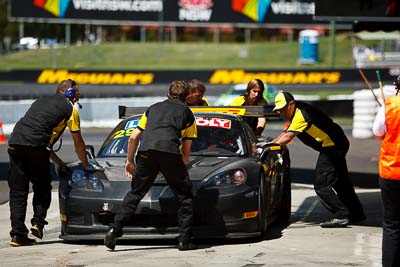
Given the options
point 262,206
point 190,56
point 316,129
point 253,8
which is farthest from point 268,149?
point 190,56

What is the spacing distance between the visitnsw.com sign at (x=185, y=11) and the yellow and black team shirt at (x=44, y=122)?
1426 inches

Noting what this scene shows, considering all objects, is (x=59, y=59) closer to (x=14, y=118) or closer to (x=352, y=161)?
(x=14, y=118)

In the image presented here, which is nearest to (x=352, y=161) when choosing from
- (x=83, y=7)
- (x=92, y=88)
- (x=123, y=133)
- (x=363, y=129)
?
(x=363, y=129)

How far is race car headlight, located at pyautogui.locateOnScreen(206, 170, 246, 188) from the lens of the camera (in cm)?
1024

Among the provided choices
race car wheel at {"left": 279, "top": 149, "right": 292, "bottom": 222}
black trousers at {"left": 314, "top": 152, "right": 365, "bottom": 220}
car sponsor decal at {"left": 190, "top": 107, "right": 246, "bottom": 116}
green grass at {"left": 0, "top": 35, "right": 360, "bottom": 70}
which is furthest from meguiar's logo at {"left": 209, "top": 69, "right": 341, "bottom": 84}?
black trousers at {"left": 314, "top": 152, "right": 365, "bottom": 220}

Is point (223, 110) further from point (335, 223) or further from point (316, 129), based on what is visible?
point (335, 223)

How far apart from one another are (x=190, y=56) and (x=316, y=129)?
4690 cm

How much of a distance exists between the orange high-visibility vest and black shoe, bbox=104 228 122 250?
271cm

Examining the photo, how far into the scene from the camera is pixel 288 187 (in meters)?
12.6

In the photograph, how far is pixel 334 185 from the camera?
39.4ft

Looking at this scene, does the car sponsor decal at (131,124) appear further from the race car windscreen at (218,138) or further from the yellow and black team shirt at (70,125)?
the yellow and black team shirt at (70,125)

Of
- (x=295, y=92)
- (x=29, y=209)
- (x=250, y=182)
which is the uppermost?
(x=250, y=182)

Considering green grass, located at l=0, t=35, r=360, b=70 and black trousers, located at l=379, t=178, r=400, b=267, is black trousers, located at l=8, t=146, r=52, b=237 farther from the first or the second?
green grass, located at l=0, t=35, r=360, b=70

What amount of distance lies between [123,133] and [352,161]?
10392 millimetres
